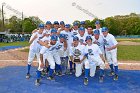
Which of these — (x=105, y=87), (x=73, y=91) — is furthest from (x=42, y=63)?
(x=105, y=87)

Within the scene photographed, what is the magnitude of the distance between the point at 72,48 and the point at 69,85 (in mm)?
1736

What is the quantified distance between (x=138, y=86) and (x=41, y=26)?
12.0ft

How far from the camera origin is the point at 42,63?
7.96 m

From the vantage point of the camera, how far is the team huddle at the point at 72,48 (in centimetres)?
829

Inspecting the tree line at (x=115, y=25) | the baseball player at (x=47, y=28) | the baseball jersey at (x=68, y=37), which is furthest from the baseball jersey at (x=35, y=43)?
the tree line at (x=115, y=25)

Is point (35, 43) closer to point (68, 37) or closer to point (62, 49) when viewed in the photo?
→ point (62, 49)

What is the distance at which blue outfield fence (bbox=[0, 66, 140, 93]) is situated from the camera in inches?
274

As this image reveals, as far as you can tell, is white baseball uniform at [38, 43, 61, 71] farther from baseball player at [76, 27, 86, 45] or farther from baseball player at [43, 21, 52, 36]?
baseball player at [76, 27, 86, 45]

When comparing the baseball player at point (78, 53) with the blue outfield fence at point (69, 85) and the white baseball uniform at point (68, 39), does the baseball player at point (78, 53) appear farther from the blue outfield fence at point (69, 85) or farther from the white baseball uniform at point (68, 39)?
the white baseball uniform at point (68, 39)

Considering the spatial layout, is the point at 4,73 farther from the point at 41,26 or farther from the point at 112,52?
the point at 112,52

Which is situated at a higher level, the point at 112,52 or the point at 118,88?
the point at 112,52

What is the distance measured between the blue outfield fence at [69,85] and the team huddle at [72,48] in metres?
0.27

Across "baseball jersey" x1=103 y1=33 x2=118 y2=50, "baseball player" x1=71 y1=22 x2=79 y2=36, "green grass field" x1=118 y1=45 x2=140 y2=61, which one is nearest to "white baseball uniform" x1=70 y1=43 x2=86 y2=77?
"baseball player" x1=71 y1=22 x2=79 y2=36

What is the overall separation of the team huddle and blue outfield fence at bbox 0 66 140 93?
0.88 ft
